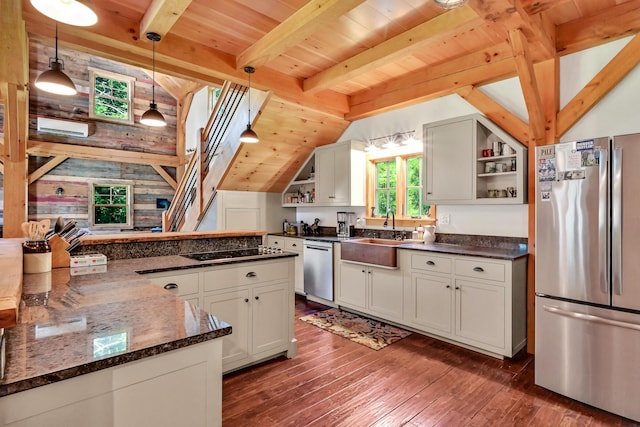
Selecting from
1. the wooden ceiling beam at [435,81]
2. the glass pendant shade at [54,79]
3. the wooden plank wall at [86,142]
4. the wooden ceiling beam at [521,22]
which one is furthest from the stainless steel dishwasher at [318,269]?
the wooden plank wall at [86,142]

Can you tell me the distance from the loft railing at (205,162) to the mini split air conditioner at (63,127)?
9.04ft

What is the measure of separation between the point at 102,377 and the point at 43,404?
0.14 meters

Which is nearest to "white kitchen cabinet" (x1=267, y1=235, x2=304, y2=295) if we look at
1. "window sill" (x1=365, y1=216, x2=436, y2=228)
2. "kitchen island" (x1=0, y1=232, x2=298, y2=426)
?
"window sill" (x1=365, y1=216, x2=436, y2=228)

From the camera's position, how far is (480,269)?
119 inches

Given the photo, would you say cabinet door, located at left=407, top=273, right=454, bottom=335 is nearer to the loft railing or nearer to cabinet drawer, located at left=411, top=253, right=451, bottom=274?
cabinet drawer, located at left=411, top=253, right=451, bottom=274

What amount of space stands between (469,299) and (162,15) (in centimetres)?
333

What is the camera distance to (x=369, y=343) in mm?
3275

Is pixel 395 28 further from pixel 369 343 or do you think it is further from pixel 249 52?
pixel 369 343

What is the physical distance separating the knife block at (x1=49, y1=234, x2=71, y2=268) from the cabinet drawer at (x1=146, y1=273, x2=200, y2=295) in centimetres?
53

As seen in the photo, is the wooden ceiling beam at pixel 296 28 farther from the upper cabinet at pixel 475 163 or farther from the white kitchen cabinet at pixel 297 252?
the white kitchen cabinet at pixel 297 252

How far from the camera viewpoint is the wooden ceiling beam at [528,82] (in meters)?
2.56

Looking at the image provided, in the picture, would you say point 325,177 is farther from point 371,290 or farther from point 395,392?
point 395,392

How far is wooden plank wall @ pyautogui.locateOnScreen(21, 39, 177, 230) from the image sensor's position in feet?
22.2

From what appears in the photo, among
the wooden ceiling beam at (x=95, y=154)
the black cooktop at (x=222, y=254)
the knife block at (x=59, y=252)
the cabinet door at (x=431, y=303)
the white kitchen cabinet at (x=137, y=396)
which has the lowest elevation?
the cabinet door at (x=431, y=303)
